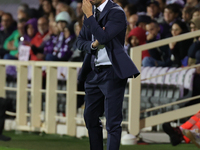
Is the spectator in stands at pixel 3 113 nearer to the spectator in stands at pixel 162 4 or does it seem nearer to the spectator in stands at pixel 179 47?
the spectator in stands at pixel 179 47

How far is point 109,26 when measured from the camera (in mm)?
3377

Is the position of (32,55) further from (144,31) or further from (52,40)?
(144,31)

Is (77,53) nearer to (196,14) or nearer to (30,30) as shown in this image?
(30,30)

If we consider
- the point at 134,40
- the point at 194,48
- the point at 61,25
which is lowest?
the point at 194,48

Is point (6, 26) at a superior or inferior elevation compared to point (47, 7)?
inferior

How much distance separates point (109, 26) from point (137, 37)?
356 centimetres

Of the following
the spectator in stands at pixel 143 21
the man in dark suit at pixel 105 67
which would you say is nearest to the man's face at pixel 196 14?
the spectator in stands at pixel 143 21

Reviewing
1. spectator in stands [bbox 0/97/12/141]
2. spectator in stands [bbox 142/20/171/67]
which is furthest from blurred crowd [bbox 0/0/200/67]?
spectator in stands [bbox 0/97/12/141]

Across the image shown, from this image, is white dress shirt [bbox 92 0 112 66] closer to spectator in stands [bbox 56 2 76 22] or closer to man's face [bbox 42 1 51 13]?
spectator in stands [bbox 56 2 76 22]

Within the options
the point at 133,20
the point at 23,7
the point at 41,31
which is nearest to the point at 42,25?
the point at 41,31

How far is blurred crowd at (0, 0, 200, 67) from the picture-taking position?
652cm

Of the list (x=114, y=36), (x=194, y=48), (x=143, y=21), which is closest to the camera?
(x=114, y=36)

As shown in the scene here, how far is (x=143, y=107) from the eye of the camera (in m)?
6.17

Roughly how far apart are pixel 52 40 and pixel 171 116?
11.3 ft
